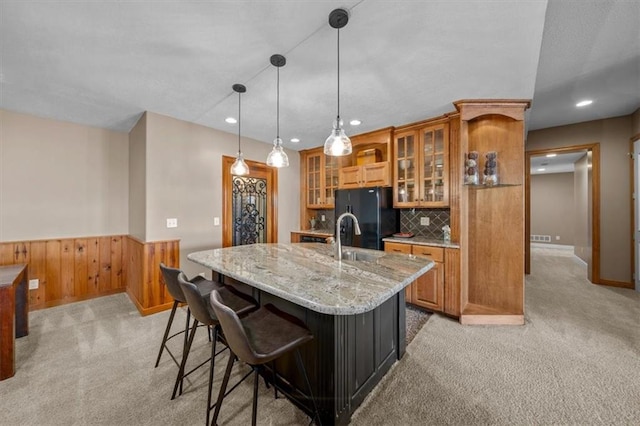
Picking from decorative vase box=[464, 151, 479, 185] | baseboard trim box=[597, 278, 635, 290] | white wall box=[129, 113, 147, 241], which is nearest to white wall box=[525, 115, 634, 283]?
baseboard trim box=[597, 278, 635, 290]

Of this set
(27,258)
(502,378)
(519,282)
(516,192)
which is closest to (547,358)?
(502,378)

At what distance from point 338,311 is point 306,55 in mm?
1892

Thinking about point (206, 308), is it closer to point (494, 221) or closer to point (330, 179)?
point (494, 221)

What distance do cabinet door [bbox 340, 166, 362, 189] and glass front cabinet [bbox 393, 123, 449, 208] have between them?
55 cm

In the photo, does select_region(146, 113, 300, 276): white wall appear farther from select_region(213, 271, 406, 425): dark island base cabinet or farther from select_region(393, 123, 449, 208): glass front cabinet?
select_region(393, 123, 449, 208): glass front cabinet

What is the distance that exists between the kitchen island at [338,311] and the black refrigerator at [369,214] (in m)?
1.42

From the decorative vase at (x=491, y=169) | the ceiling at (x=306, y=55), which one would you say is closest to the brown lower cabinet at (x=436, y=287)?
the decorative vase at (x=491, y=169)

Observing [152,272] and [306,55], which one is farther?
[152,272]

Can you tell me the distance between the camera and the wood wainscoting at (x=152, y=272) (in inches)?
120

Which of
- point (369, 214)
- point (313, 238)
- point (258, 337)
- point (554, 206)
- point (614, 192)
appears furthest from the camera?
point (554, 206)

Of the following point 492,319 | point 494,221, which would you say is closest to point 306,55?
point 494,221

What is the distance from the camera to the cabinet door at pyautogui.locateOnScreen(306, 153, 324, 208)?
4.74 metres

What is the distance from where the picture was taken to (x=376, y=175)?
378 centimetres

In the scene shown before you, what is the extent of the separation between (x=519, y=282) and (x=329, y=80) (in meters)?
2.96
